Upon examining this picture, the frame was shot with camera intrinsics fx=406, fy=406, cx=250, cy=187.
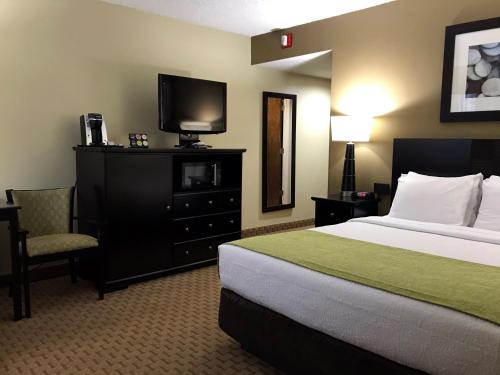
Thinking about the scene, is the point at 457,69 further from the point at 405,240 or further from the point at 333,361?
the point at 333,361

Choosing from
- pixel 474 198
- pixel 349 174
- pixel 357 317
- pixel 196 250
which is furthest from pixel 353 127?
pixel 357 317

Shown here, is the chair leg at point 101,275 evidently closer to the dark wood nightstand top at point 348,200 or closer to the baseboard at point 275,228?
the dark wood nightstand top at point 348,200

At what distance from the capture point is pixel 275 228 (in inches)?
220

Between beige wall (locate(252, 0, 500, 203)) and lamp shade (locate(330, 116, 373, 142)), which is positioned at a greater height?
beige wall (locate(252, 0, 500, 203))

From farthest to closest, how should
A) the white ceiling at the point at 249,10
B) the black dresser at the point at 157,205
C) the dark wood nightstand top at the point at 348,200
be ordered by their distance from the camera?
the white ceiling at the point at 249,10 < the dark wood nightstand top at the point at 348,200 < the black dresser at the point at 157,205

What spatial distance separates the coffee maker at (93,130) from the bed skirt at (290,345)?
189cm

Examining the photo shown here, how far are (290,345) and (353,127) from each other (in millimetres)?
2409

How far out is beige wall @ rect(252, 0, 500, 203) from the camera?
3426 mm

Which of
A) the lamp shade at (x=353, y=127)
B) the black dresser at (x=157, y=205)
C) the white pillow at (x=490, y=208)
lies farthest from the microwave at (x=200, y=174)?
the white pillow at (x=490, y=208)

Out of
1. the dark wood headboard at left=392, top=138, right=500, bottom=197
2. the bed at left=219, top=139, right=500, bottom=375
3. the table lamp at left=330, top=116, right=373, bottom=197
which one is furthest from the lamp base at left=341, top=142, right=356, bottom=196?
the bed at left=219, top=139, right=500, bottom=375

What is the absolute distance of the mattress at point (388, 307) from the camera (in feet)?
4.68

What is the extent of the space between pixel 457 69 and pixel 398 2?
0.86 metres

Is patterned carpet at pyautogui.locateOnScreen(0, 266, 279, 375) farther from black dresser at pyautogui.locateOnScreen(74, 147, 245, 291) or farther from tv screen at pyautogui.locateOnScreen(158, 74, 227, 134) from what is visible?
tv screen at pyautogui.locateOnScreen(158, 74, 227, 134)

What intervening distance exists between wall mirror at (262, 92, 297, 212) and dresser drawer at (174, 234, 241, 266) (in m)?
1.38
